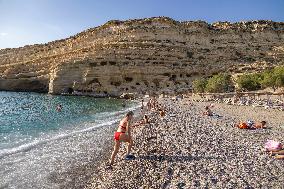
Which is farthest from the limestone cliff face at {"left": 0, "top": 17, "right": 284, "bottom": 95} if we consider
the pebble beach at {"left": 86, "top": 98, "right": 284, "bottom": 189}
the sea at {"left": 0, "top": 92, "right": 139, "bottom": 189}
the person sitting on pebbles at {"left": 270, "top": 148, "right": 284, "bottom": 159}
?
the person sitting on pebbles at {"left": 270, "top": 148, "right": 284, "bottom": 159}

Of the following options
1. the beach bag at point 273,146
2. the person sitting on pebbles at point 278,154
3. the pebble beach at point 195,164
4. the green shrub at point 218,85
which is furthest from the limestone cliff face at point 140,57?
the person sitting on pebbles at point 278,154

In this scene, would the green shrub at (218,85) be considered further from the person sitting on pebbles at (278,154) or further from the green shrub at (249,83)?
the person sitting on pebbles at (278,154)

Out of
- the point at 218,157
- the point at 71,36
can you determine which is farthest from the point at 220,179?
the point at 71,36

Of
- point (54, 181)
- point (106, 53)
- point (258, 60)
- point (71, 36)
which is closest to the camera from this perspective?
point (54, 181)

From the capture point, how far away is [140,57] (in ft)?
284

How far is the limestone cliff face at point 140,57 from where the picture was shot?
82.6 m

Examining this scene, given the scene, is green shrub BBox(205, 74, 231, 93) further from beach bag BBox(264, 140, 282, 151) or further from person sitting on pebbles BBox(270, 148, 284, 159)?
person sitting on pebbles BBox(270, 148, 284, 159)

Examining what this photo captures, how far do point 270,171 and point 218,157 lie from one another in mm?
2363

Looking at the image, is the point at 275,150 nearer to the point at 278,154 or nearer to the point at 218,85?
the point at 278,154

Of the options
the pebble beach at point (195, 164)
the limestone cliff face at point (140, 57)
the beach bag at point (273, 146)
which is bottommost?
the pebble beach at point (195, 164)

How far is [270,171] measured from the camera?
13383 mm

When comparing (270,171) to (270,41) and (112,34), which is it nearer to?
(112,34)

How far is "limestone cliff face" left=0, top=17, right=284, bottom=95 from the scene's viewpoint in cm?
8256

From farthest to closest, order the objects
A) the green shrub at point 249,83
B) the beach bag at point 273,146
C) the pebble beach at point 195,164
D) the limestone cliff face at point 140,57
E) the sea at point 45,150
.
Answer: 1. the limestone cliff face at point 140,57
2. the green shrub at point 249,83
3. the beach bag at point 273,146
4. the sea at point 45,150
5. the pebble beach at point 195,164
